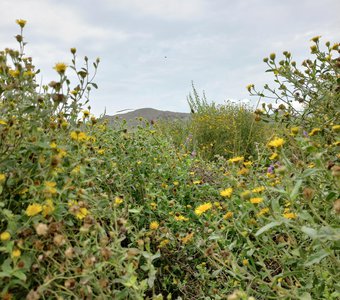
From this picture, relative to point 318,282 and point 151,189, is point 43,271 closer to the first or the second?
point 318,282

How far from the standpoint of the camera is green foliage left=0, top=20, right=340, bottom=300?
1357mm

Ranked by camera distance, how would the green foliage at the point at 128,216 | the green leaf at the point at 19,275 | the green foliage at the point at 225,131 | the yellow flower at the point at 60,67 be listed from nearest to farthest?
1. the green leaf at the point at 19,275
2. the green foliage at the point at 128,216
3. the yellow flower at the point at 60,67
4. the green foliage at the point at 225,131

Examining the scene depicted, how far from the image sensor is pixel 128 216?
2.23 meters

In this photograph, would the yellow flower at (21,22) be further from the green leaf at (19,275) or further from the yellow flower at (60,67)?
the green leaf at (19,275)

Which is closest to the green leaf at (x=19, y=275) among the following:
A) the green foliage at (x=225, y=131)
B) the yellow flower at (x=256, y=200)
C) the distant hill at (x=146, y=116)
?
the yellow flower at (x=256, y=200)

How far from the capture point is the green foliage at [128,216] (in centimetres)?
136

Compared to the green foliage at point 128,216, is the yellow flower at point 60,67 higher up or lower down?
higher up

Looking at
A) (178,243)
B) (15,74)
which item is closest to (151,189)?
(178,243)

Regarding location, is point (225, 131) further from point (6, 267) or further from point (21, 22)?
point (6, 267)

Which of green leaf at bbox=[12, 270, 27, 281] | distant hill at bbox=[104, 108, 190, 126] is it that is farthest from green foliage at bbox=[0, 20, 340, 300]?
distant hill at bbox=[104, 108, 190, 126]

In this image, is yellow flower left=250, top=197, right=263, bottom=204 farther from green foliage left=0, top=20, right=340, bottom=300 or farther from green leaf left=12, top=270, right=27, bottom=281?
green leaf left=12, top=270, right=27, bottom=281

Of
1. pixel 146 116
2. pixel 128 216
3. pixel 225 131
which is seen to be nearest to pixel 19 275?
pixel 128 216

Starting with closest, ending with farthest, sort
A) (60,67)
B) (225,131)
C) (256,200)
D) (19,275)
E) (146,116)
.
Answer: (19,275) → (256,200) → (60,67) → (225,131) → (146,116)

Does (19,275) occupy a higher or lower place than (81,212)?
lower
